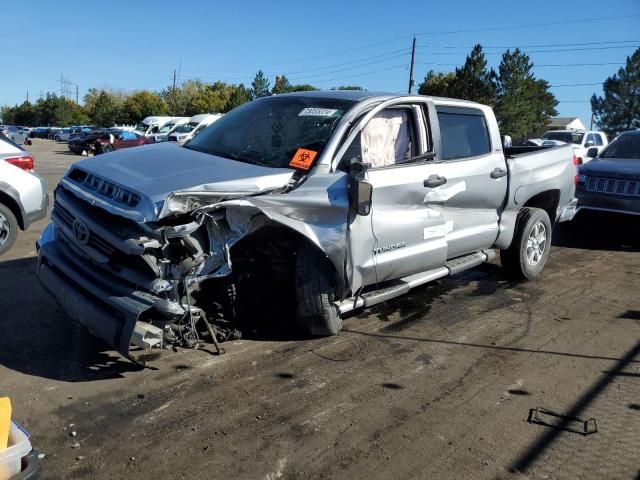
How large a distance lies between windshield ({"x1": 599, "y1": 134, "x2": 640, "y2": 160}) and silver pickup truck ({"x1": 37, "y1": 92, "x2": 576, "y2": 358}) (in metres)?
4.91

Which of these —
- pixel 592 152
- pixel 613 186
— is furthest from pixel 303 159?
pixel 592 152

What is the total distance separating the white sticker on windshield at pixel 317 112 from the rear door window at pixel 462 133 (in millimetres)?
1144

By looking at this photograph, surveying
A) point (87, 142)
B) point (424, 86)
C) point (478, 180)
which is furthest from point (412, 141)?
point (424, 86)

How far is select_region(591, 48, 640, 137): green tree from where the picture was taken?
6869 cm

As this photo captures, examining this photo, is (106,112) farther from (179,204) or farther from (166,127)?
(179,204)

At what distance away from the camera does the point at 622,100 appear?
70688mm

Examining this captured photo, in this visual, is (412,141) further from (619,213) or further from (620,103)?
(620,103)

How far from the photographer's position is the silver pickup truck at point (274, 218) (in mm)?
3551

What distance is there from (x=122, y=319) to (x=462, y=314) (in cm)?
327

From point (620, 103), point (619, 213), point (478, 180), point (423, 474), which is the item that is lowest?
point (423, 474)

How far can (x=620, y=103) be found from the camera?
233 ft

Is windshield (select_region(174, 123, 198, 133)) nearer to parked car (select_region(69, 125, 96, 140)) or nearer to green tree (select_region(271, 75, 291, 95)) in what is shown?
parked car (select_region(69, 125, 96, 140))

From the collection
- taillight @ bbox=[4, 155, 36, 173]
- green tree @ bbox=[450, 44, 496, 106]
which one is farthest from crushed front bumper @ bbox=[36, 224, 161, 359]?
green tree @ bbox=[450, 44, 496, 106]

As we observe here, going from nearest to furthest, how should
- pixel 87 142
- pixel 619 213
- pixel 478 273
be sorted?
pixel 478 273, pixel 619 213, pixel 87 142
